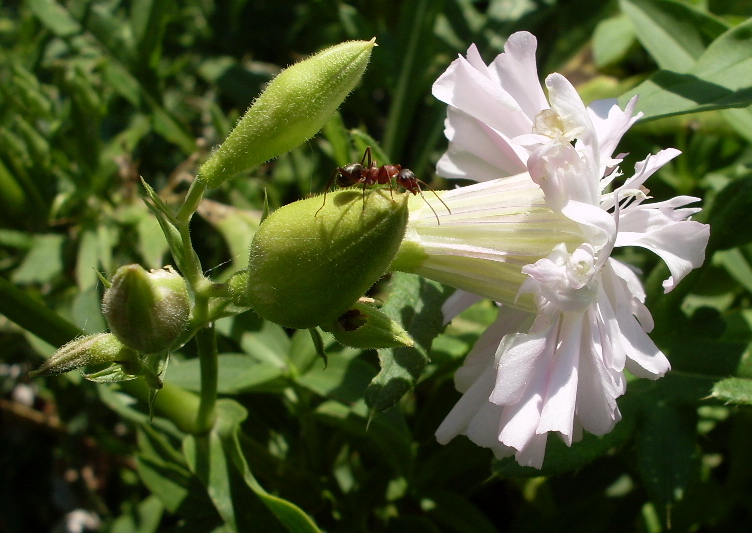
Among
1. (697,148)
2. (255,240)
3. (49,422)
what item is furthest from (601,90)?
(49,422)

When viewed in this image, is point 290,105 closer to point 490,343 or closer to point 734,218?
point 490,343

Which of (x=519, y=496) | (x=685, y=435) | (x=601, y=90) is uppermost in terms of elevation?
(x=601, y=90)

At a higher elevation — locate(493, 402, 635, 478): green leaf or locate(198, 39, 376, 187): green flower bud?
locate(198, 39, 376, 187): green flower bud

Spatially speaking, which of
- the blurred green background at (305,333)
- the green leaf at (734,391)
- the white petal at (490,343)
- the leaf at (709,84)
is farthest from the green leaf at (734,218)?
the white petal at (490,343)

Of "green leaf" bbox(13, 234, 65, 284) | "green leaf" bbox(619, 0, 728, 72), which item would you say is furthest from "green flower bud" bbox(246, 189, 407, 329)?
"green leaf" bbox(13, 234, 65, 284)

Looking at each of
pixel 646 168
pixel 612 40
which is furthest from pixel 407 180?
pixel 612 40

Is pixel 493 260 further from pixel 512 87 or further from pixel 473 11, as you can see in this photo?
pixel 473 11

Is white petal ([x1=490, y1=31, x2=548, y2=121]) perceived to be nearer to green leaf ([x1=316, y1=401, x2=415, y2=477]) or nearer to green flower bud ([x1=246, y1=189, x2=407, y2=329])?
green flower bud ([x1=246, y1=189, x2=407, y2=329])
